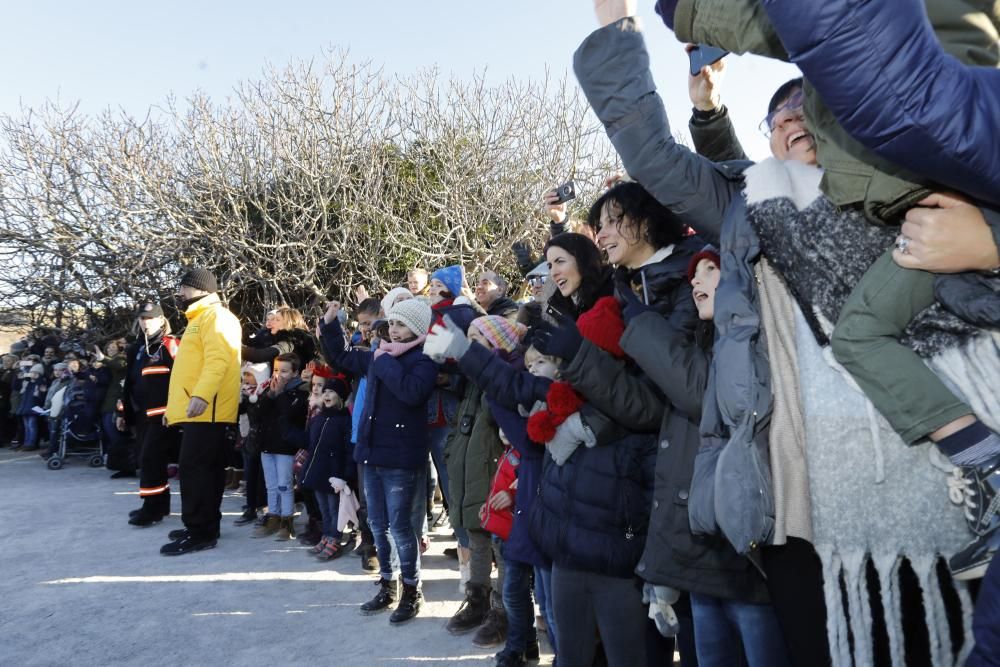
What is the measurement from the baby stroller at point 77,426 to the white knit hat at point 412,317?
8027mm

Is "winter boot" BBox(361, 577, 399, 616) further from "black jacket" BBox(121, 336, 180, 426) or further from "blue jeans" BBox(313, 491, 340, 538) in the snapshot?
"black jacket" BBox(121, 336, 180, 426)

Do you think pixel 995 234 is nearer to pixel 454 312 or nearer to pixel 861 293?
pixel 861 293

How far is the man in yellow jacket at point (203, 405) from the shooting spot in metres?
5.75

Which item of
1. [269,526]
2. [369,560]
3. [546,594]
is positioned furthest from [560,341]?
[269,526]

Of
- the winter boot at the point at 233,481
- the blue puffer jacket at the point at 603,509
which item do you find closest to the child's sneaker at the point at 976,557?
the blue puffer jacket at the point at 603,509

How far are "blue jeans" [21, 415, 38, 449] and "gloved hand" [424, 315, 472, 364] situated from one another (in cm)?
1211

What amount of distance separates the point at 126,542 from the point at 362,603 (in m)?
2.84

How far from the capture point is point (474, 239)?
41.4 feet

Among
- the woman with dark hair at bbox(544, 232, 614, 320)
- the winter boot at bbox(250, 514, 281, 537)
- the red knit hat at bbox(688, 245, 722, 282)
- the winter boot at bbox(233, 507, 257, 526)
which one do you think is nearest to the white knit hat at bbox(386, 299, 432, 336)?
the woman with dark hair at bbox(544, 232, 614, 320)

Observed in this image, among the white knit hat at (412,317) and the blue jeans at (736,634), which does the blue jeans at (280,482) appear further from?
the blue jeans at (736,634)

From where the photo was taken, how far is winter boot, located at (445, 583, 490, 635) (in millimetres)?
3881

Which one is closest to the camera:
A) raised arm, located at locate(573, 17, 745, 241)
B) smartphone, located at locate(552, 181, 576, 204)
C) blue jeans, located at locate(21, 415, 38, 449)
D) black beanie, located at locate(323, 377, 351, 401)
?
raised arm, located at locate(573, 17, 745, 241)

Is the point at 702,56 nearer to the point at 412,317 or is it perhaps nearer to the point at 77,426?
the point at 412,317

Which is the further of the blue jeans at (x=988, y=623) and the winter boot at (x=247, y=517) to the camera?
the winter boot at (x=247, y=517)
